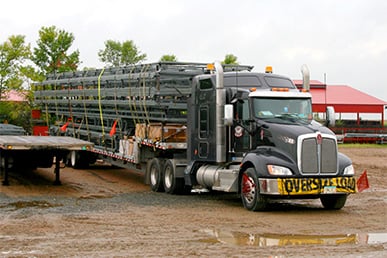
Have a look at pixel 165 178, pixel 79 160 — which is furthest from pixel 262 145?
pixel 79 160

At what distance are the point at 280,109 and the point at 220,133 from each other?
5.16 feet

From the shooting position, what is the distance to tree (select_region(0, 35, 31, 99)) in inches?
1660

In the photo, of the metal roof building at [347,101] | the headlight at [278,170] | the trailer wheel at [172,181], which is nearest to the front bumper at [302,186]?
the headlight at [278,170]

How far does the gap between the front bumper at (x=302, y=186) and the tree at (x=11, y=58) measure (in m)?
30.0

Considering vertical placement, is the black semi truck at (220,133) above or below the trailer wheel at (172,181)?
above

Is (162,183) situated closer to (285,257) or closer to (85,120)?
(85,120)

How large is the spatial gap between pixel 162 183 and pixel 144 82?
2724 millimetres

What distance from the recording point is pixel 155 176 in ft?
63.4

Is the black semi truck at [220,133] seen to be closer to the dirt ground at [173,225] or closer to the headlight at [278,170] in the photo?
the headlight at [278,170]

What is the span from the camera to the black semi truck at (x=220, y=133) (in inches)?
574

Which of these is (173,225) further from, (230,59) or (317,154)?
(230,59)

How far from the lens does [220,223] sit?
13.2 meters

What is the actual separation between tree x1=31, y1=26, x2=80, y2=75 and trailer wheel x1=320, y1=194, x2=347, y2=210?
28372mm

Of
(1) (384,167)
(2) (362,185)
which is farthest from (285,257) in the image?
(1) (384,167)
